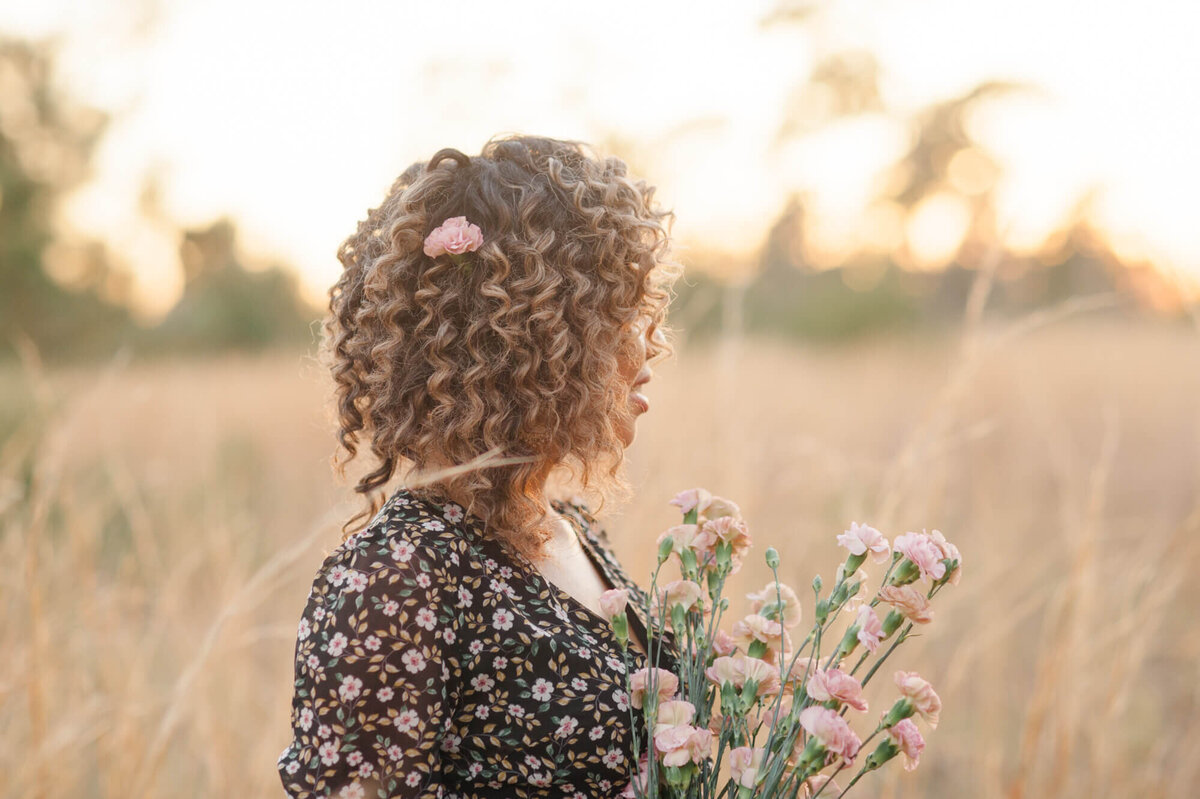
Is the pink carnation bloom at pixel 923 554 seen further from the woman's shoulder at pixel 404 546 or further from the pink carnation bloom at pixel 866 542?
the woman's shoulder at pixel 404 546

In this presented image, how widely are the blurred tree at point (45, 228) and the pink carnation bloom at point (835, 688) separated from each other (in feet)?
34.2

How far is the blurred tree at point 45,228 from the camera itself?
9.68m

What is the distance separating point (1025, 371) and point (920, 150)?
22.5ft

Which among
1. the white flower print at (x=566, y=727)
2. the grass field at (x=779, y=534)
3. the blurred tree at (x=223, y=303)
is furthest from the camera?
the blurred tree at (x=223, y=303)

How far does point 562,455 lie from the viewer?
1192mm

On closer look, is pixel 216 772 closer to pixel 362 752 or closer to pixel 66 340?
pixel 362 752

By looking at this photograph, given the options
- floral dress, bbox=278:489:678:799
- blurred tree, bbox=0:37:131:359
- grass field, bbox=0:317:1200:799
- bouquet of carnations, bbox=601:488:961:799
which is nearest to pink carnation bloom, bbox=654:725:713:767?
bouquet of carnations, bbox=601:488:961:799

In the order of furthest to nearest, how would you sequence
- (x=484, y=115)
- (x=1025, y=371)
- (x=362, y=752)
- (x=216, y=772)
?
1. (x=484, y=115)
2. (x=1025, y=371)
3. (x=216, y=772)
4. (x=362, y=752)

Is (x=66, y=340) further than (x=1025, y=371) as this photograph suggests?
A: Yes

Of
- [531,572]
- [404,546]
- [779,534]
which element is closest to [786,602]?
[531,572]

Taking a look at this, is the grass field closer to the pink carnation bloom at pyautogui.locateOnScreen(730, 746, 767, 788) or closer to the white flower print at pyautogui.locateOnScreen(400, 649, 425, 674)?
the white flower print at pyautogui.locateOnScreen(400, 649, 425, 674)

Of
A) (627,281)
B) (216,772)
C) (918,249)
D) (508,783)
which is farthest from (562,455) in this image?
(918,249)

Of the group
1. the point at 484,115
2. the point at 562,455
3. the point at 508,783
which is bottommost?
the point at 508,783

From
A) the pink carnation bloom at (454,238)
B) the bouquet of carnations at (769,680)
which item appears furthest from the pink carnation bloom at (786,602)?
the pink carnation bloom at (454,238)
